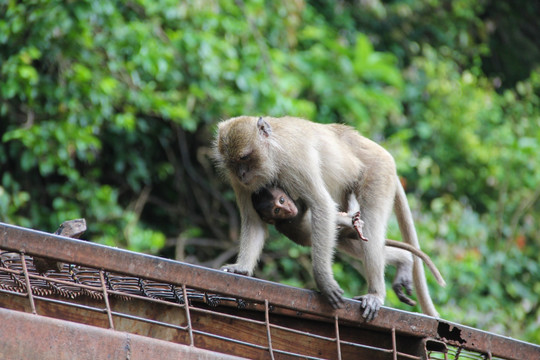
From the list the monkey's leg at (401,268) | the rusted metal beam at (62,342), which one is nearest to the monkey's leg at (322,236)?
the monkey's leg at (401,268)

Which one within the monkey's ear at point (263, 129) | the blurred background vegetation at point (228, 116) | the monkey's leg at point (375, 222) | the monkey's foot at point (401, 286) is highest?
the monkey's ear at point (263, 129)

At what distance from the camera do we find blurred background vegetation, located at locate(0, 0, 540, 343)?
6750 millimetres

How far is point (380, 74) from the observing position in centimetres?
880

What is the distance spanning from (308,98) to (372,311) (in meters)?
5.67

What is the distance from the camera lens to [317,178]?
414 cm

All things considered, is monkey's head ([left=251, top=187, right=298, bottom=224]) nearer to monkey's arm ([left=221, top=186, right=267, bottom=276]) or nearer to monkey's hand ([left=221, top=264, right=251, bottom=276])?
monkey's arm ([left=221, top=186, right=267, bottom=276])

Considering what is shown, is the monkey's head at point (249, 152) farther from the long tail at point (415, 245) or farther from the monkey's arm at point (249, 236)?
the long tail at point (415, 245)

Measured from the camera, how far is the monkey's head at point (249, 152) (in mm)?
4250

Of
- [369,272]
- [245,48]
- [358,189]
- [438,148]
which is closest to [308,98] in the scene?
[245,48]

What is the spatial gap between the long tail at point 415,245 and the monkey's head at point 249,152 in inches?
37.6

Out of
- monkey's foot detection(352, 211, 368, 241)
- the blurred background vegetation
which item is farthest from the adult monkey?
the blurred background vegetation

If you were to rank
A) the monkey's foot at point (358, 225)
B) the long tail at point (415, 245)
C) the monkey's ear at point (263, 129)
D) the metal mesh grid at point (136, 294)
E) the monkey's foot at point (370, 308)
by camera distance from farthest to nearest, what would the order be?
the long tail at point (415, 245) → the monkey's ear at point (263, 129) → the monkey's foot at point (358, 225) → the monkey's foot at point (370, 308) → the metal mesh grid at point (136, 294)

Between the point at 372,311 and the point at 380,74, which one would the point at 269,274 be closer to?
→ the point at 380,74

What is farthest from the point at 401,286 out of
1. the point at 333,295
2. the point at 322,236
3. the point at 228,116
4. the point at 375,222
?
the point at 228,116
